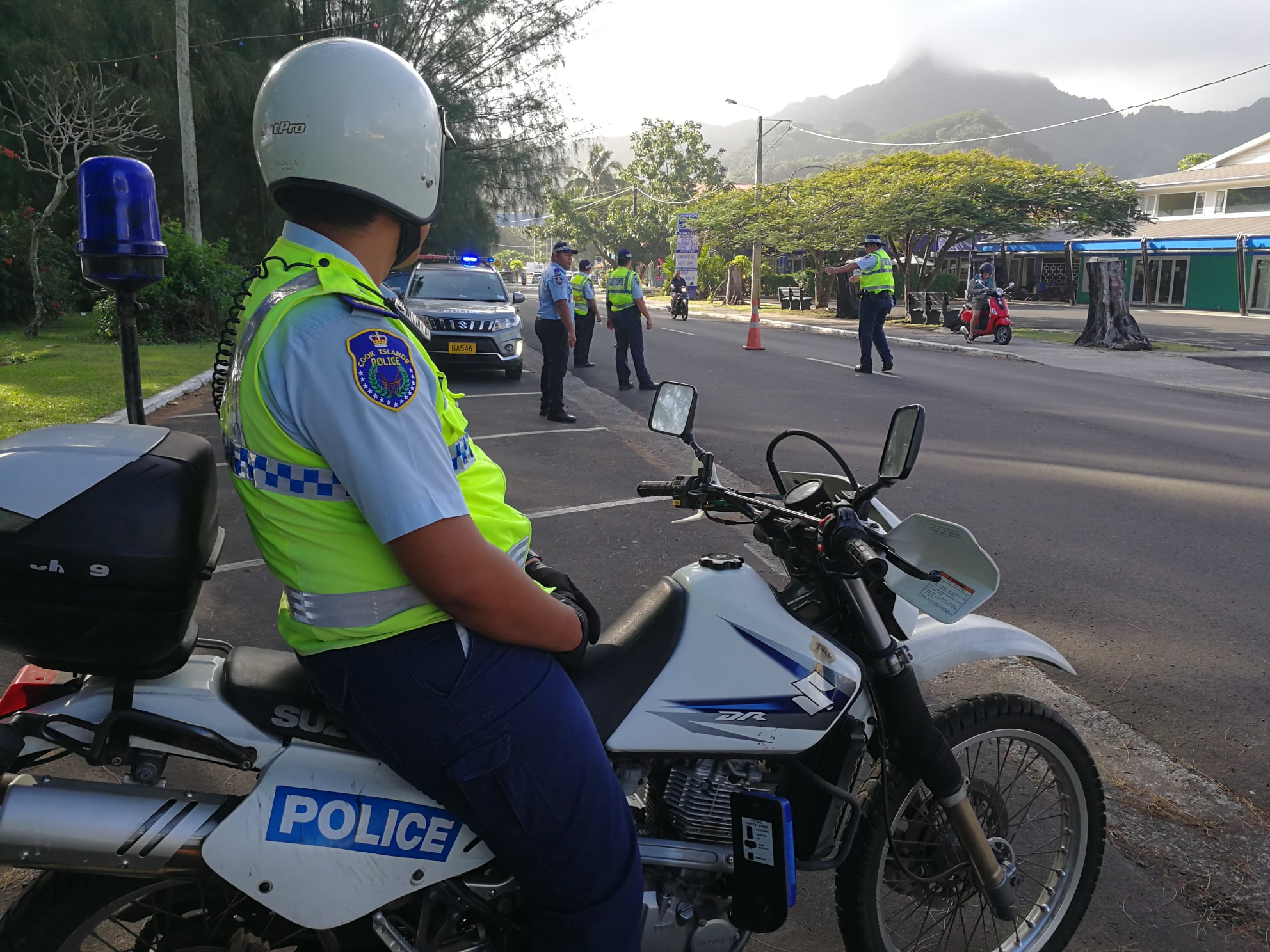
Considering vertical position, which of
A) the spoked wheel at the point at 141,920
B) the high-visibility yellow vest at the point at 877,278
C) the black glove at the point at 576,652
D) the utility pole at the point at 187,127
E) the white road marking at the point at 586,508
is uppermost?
the utility pole at the point at 187,127

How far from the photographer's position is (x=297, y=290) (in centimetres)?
149

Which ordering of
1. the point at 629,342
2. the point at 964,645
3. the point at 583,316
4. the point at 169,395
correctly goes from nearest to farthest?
the point at 964,645
the point at 169,395
the point at 629,342
the point at 583,316

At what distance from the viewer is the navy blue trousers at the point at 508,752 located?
155 centimetres

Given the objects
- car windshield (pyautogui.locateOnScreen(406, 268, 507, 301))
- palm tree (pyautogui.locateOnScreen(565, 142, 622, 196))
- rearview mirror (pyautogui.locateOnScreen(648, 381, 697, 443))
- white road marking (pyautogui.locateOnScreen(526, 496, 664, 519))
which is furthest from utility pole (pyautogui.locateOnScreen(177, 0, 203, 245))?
palm tree (pyautogui.locateOnScreen(565, 142, 622, 196))

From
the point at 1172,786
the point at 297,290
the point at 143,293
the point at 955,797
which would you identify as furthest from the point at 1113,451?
the point at 143,293

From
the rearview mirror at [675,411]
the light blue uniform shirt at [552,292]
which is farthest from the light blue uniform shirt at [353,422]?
the light blue uniform shirt at [552,292]

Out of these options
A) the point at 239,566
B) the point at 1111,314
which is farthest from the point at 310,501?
the point at 1111,314

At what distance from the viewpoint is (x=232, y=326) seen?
1763 millimetres

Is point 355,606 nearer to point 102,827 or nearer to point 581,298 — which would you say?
point 102,827

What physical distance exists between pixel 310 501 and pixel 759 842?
1.08 m

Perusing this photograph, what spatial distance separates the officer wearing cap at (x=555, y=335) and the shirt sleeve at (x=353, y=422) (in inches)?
329

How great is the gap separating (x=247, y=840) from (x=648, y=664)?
774 millimetres

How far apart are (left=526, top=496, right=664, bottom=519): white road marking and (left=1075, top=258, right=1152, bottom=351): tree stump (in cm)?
1668

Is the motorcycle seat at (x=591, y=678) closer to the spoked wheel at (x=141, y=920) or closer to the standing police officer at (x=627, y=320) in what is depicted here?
the spoked wheel at (x=141, y=920)
